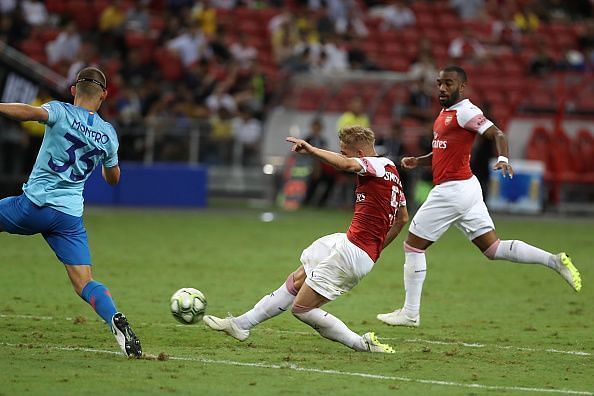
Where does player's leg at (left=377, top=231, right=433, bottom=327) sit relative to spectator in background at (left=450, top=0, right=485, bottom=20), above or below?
below

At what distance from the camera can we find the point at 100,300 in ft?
29.1

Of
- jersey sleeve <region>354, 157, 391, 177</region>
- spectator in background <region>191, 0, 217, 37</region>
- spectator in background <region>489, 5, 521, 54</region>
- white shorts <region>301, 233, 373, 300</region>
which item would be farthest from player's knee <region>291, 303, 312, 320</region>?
spectator in background <region>489, 5, 521, 54</region>

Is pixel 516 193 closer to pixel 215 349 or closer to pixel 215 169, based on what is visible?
pixel 215 169

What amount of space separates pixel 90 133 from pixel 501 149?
3904 millimetres

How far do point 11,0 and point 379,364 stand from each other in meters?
20.9

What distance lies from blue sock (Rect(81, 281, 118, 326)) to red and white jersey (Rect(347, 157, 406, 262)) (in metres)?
1.98

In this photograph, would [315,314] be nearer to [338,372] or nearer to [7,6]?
[338,372]

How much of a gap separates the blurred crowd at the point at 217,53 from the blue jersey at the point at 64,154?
15.4m

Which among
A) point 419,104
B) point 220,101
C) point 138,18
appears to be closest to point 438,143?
point 419,104

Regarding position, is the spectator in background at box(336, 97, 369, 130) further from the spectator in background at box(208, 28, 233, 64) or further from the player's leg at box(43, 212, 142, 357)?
the player's leg at box(43, 212, 142, 357)

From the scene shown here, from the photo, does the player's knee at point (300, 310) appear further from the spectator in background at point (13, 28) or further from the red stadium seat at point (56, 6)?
the red stadium seat at point (56, 6)

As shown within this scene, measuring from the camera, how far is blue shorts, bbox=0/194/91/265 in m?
8.92

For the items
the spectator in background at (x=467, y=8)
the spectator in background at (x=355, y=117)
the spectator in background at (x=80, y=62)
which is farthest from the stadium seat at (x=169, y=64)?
the spectator in background at (x=467, y=8)

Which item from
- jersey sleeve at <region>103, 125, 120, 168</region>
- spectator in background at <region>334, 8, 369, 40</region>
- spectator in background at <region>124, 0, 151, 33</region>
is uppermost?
spectator in background at <region>334, 8, 369, 40</region>
